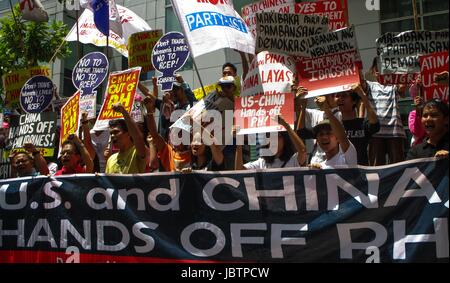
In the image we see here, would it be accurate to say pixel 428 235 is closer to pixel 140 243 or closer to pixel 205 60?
pixel 140 243

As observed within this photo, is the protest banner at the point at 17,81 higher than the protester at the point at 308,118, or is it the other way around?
the protest banner at the point at 17,81

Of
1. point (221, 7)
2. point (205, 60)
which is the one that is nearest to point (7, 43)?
point (205, 60)

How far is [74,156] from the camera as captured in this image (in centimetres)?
576

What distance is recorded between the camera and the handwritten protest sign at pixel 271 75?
554cm

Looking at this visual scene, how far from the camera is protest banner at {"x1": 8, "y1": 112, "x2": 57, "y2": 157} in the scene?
6.12m

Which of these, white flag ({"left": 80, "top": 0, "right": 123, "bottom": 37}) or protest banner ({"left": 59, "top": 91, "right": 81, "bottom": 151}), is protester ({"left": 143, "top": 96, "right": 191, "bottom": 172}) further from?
white flag ({"left": 80, "top": 0, "right": 123, "bottom": 37})

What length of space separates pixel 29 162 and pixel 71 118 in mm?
819

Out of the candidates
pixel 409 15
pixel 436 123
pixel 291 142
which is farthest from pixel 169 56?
pixel 409 15

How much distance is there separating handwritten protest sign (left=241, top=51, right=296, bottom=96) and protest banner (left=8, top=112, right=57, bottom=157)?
241 cm

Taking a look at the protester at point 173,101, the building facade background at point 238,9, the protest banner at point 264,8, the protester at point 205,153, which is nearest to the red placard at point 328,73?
the protester at point 205,153

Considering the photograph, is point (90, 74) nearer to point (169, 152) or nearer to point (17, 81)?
point (17, 81)

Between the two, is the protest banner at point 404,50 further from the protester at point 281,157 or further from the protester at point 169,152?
the protester at point 169,152

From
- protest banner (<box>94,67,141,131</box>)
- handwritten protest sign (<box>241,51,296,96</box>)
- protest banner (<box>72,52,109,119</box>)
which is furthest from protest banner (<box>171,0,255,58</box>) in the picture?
protest banner (<box>72,52,109,119</box>)

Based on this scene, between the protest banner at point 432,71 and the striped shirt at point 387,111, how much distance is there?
1.10m
